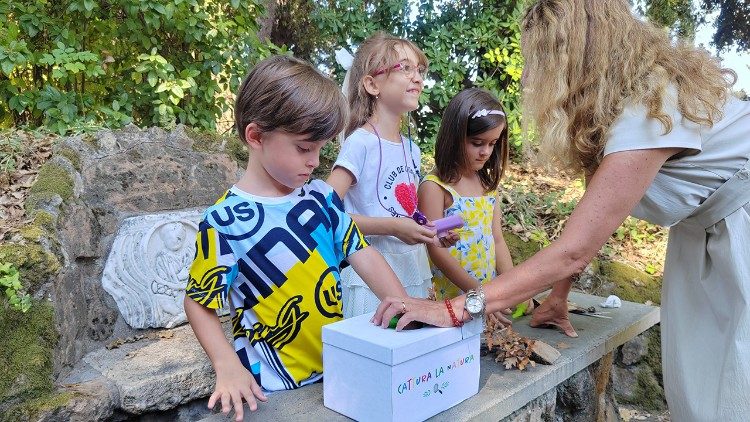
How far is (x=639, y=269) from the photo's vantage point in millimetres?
4625

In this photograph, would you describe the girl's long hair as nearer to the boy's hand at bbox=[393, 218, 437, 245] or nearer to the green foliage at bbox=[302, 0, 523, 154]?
the boy's hand at bbox=[393, 218, 437, 245]

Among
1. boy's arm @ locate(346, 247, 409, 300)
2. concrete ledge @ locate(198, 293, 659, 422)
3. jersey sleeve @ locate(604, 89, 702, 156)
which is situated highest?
jersey sleeve @ locate(604, 89, 702, 156)

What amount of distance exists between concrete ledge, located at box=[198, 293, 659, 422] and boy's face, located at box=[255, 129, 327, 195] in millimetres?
583

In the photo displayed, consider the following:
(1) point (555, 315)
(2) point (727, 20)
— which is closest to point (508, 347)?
(1) point (555, 315)

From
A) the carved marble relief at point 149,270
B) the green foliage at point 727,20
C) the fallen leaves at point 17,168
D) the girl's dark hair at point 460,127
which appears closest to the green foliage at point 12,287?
the fallen leaves at point 17,168

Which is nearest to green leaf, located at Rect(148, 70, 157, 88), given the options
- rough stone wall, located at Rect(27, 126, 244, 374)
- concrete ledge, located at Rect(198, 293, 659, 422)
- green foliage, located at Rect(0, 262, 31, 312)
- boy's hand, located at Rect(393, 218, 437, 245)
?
rough stone wall, located at Rect(27, 126, 244, 374)

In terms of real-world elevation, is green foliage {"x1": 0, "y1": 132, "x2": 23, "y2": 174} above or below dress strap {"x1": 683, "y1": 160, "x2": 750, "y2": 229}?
above

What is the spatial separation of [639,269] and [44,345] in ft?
13.9

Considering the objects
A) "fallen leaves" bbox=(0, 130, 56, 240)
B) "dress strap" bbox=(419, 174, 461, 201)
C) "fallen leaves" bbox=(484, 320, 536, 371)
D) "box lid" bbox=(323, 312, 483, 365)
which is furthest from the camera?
"fallen leaves" bbox=(0, 130, 56, 240)

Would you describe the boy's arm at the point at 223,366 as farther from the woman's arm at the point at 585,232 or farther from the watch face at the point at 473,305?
the watch face at the point at 473,305

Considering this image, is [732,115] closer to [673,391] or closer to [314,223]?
[673,391]

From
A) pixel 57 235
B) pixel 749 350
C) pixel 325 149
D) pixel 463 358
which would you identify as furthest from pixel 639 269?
pixel 57 235

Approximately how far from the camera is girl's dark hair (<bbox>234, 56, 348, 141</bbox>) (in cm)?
140

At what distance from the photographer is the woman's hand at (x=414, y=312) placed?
1398mm
